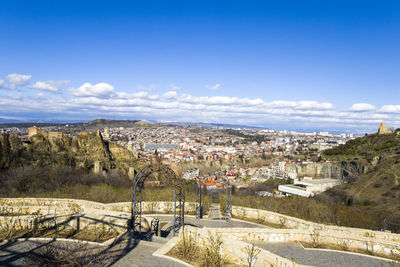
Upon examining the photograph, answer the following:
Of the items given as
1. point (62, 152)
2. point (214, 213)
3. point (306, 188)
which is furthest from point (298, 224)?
point (62, 152)

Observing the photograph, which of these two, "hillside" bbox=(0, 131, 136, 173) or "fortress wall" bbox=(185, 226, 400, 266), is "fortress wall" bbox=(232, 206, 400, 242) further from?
"hillside" bbox=(0, 131, 136, 173)

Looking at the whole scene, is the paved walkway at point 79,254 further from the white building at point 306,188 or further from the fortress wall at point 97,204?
the white building at point 306,188

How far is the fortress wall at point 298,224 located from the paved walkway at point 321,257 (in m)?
1.18

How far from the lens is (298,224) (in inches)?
435

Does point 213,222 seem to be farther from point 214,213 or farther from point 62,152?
point 62,152

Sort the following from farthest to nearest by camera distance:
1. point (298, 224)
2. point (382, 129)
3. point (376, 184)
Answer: point (382, 129), point (376, 184), point (298, 224)

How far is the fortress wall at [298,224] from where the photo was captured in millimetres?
9156

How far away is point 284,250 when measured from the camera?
8156 mm

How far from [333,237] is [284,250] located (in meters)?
1.70

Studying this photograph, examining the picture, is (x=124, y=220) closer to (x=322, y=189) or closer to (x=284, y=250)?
(x=284, y=250)

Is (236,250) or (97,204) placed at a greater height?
(236,250)

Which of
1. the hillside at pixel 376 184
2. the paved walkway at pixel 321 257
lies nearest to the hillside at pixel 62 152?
the paved walkway at pixel 321 257

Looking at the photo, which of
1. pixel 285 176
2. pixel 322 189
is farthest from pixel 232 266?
pixel 285 176

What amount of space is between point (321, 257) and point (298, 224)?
344 centimetres
